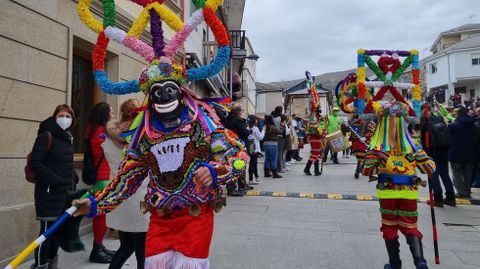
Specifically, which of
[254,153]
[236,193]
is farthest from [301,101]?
[236,193]

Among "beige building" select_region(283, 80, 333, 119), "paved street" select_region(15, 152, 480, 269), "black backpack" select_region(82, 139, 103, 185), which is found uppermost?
"beige building" select_region(283, 80, 333, 119)

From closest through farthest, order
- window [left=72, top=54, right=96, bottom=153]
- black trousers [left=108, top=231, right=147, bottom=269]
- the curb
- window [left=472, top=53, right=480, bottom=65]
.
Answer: black trousers [left=108, top=231, right=147, bottom=269] → window [left=72, top=54, right=96, bottom=153] → the curb → window [left=472, top=53, right=480, bottom=65]

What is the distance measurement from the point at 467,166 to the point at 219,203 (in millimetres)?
6783

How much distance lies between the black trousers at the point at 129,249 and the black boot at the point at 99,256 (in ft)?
3.81

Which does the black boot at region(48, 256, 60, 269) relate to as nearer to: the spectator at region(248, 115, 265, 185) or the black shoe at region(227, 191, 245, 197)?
the black shoe at region(227, 191, 245, 197)

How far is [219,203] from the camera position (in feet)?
7.81

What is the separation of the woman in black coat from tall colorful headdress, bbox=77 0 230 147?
1.30 metres

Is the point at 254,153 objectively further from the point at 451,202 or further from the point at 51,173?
the point at 51,173

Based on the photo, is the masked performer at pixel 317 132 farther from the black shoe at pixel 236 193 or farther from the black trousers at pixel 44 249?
the black trousers at pixel 44 249

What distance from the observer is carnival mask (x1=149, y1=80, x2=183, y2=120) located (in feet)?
7.50

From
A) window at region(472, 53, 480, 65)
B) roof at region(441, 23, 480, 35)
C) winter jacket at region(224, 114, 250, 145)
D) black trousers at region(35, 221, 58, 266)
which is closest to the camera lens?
black trousers at region(35, 221, 58, 266)

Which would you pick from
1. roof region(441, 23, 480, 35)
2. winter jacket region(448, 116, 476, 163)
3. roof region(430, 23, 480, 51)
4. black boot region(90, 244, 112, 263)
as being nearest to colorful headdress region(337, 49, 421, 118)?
black boot region(90, 244, 112, 263)

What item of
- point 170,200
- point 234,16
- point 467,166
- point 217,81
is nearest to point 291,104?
point 234,16

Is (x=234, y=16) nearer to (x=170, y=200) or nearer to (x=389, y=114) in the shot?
(x=389, y=114)
